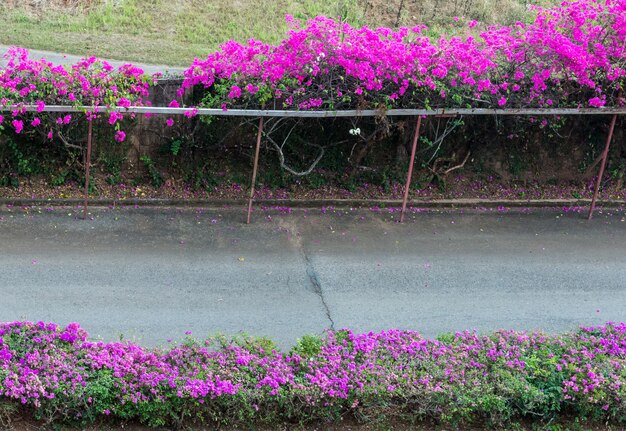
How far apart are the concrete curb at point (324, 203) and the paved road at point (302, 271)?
0.19 metres

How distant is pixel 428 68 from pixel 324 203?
2746 mm

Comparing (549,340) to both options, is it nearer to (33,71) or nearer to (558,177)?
(558,177)

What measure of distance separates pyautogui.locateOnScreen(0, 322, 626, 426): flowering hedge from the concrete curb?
4.34m

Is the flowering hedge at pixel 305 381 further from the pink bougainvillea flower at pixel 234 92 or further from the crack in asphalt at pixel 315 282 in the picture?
the pink bougainvillea flower at pixel 234 92

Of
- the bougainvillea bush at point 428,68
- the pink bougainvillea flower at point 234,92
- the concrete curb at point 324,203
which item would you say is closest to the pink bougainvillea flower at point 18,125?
the concrete curb at point 324,203

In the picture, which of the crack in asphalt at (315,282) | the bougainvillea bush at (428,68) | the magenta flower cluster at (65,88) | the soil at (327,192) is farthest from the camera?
the soil at (327,192)

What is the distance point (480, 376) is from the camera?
6.84 meters

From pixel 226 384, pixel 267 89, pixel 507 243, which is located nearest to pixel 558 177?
pixel 507 243

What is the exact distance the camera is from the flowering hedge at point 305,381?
20.6 ft

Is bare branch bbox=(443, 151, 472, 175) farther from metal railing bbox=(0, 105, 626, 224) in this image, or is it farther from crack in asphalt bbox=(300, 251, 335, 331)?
crack in asphalt bbox=(300, 251, 335, 331)

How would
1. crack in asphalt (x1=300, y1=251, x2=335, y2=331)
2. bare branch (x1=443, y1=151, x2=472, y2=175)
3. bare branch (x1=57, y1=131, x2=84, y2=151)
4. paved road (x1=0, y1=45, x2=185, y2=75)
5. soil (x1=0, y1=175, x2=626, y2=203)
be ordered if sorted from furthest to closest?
paved road (x1=0, y1=45, x2=185, y2=75) → bare branch (x1=443, y1=151, x2=472, y2=175) → soil (x1=0, y1=175, x2=626, y2=203) → bare branch (x1=57, y1=131, x2=84, y2=151) → crack in asphalt (x1=300, y1=251, x2=335, y2=331)

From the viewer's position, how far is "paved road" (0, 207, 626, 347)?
8398 mm

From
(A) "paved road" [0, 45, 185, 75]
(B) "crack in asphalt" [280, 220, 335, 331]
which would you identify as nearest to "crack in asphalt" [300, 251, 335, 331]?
(B) "crack in asphalt" [280, 220, 335, 331]

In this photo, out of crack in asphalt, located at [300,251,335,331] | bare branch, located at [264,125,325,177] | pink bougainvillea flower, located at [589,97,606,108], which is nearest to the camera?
crack in asphalt, located at [300,251,335,331]
